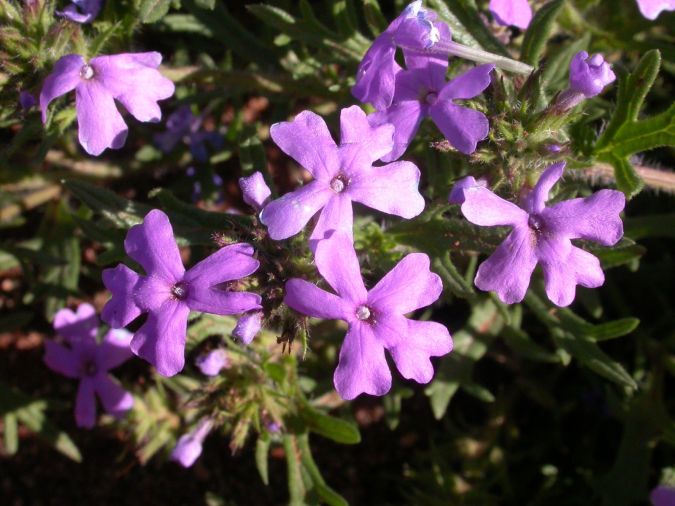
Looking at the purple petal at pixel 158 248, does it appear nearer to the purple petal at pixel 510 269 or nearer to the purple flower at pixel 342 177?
the purple flower at pixel 342 177

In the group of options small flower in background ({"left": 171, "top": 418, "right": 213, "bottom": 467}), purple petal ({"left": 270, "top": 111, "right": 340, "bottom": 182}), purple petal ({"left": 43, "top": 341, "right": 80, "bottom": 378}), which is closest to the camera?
purple petal ({"left": 270, "top": 111, "right": 340, "bottom": 182})

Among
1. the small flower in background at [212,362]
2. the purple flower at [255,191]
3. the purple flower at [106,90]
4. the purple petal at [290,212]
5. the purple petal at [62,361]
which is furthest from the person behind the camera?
the purple petal at [62,361]

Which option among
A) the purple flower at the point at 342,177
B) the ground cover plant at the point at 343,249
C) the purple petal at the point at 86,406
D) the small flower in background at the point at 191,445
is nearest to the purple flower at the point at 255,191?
the ground cover plant at the point at 343,249

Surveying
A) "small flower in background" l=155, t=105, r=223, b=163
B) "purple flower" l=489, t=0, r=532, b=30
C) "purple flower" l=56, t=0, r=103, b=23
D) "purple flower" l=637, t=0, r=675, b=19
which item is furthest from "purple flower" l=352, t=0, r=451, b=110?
"small flower in background" l=155, t=105, r=223, b=163

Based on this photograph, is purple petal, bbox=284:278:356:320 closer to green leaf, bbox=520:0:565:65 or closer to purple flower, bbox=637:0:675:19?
green leaf, bbox=520:0:565:65

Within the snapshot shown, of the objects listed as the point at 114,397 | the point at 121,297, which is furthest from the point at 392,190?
the point at 114,397

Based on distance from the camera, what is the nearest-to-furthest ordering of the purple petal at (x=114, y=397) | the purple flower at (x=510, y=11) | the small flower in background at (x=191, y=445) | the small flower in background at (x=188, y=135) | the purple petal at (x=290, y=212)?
the purple petal at (x=290, y=212)
the purple flower at (x=510, y=11)
the small flower in background at (x=191, y=445)
the purple petal at (x=114, y=397)
the small flower in background at (x=188, y=135)
